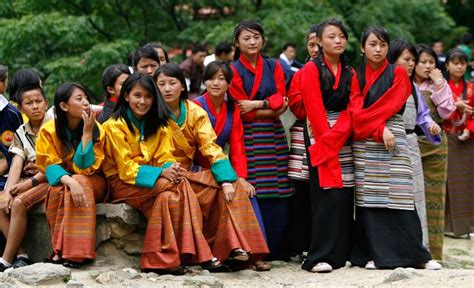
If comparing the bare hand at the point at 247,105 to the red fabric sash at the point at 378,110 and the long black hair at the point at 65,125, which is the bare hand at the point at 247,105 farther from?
the long black hair at the point at 65,125

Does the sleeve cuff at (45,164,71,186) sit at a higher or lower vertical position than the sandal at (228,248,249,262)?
higher

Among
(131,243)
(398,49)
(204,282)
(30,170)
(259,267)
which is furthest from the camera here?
(398,49)

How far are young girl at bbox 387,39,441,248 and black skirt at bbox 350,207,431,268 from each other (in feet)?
1.73

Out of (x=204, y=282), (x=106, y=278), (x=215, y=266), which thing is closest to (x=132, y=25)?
(x=215, y=266)

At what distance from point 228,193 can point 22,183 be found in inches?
59.2

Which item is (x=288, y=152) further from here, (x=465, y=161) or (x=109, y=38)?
(x=109, y=38)

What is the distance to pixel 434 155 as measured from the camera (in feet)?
24.8

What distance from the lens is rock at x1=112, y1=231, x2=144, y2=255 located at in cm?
627

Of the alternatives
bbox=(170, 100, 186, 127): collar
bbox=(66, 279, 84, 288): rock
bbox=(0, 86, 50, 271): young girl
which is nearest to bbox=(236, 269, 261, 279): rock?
bbox=(170, 100, 186, 127): collar

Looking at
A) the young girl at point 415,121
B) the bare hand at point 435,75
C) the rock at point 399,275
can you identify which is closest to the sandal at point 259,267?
the rock at point 399,275

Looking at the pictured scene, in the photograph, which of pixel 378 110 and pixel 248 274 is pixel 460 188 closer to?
pixel 378 110

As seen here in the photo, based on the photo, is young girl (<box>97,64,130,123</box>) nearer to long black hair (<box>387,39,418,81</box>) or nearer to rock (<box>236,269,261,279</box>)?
rock (<box>236,269,261,279</box>)

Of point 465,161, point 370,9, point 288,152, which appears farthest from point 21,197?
point 370,9

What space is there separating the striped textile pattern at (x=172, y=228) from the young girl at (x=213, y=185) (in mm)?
179
